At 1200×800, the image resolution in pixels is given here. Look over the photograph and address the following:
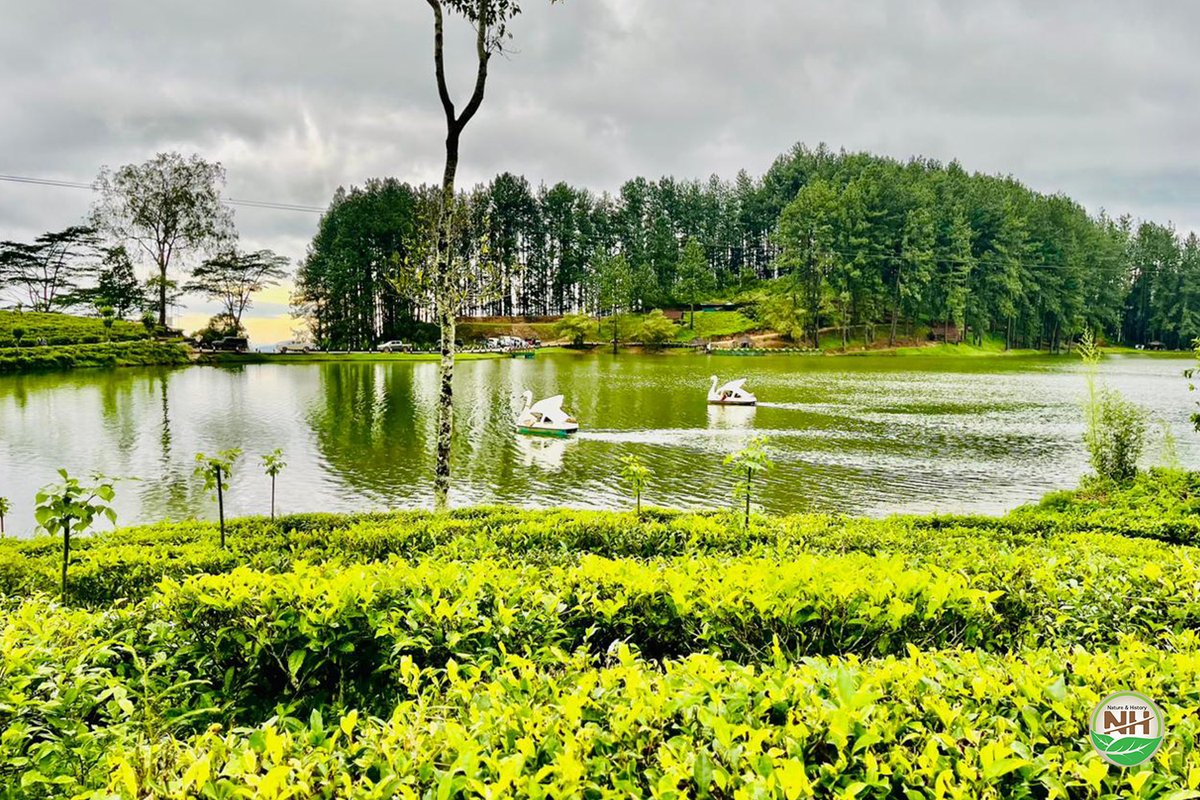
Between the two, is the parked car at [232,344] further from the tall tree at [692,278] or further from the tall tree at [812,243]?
the tall tree at [812,243]

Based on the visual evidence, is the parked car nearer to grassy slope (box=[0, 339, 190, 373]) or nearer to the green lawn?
the green lawn

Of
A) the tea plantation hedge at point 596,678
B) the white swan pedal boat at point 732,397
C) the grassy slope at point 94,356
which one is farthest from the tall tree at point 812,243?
the tea plantation hedge at point 596,678

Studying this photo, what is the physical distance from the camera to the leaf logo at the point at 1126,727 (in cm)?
147

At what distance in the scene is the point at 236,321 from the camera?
63031 mm

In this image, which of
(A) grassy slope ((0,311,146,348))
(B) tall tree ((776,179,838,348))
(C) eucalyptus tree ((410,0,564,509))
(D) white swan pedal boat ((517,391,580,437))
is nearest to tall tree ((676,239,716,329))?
(B) tall tree ((776,179,838,348))

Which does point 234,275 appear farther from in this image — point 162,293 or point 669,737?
point 669,737

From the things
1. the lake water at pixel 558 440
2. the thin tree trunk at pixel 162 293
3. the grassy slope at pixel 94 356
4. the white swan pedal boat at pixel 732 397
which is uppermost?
the thin tree trunk at pixel 162 293

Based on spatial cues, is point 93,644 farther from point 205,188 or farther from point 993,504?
point 205,188

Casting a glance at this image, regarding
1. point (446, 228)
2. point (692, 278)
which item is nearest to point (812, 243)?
point (692, 278)

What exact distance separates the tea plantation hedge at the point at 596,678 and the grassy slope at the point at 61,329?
50926 mm

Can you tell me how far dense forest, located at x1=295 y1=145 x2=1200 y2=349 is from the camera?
→ 224 ft

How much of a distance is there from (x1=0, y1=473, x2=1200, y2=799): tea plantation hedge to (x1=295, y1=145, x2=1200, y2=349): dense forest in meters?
57.7

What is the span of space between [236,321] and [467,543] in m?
66.4

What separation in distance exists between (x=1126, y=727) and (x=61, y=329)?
61858 mm
